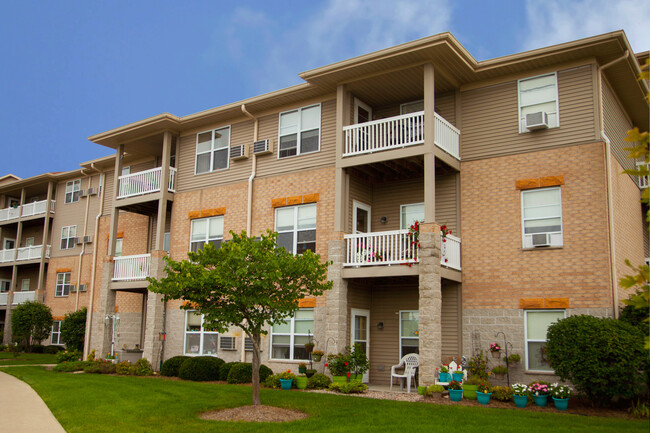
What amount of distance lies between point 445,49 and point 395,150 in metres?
3.03

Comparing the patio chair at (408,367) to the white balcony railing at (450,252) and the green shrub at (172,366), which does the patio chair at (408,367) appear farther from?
the green shrub at (172,366)

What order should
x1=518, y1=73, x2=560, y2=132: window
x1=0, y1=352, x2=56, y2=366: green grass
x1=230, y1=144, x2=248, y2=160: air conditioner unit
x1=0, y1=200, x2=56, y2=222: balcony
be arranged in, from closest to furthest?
x1=518, y1=73, x2=560, y2=132: window → x1=230, y1=144, x2=248, y2=160: air conditioner unit → x1=0, y1=352, x2=56, y2=366: green grass → x1=0, y1=200, x2=56, y2=222: balcony

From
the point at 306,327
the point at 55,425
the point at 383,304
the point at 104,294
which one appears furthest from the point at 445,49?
the point at 104,294

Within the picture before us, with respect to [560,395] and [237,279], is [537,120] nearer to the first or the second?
[560,395]

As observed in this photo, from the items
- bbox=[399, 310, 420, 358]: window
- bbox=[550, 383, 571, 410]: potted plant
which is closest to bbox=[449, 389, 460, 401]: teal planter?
bbox=[550, 383, 571, 410]: potted plant

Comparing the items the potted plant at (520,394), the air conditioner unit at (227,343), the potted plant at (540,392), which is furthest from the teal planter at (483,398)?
the air conditioner unit at (227,343)

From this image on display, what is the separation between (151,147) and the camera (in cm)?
2536

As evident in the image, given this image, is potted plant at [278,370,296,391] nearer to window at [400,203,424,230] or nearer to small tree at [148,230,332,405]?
small tree at [148,230,332,405]

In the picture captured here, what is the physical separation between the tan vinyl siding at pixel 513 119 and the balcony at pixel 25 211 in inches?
973

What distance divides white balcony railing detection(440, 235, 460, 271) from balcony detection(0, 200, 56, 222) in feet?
80.6

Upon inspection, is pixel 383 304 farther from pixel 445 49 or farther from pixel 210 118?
pixel 210 118

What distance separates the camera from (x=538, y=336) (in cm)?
1562

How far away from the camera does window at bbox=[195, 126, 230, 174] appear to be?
22.6m

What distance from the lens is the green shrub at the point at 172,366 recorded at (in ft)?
66.4
